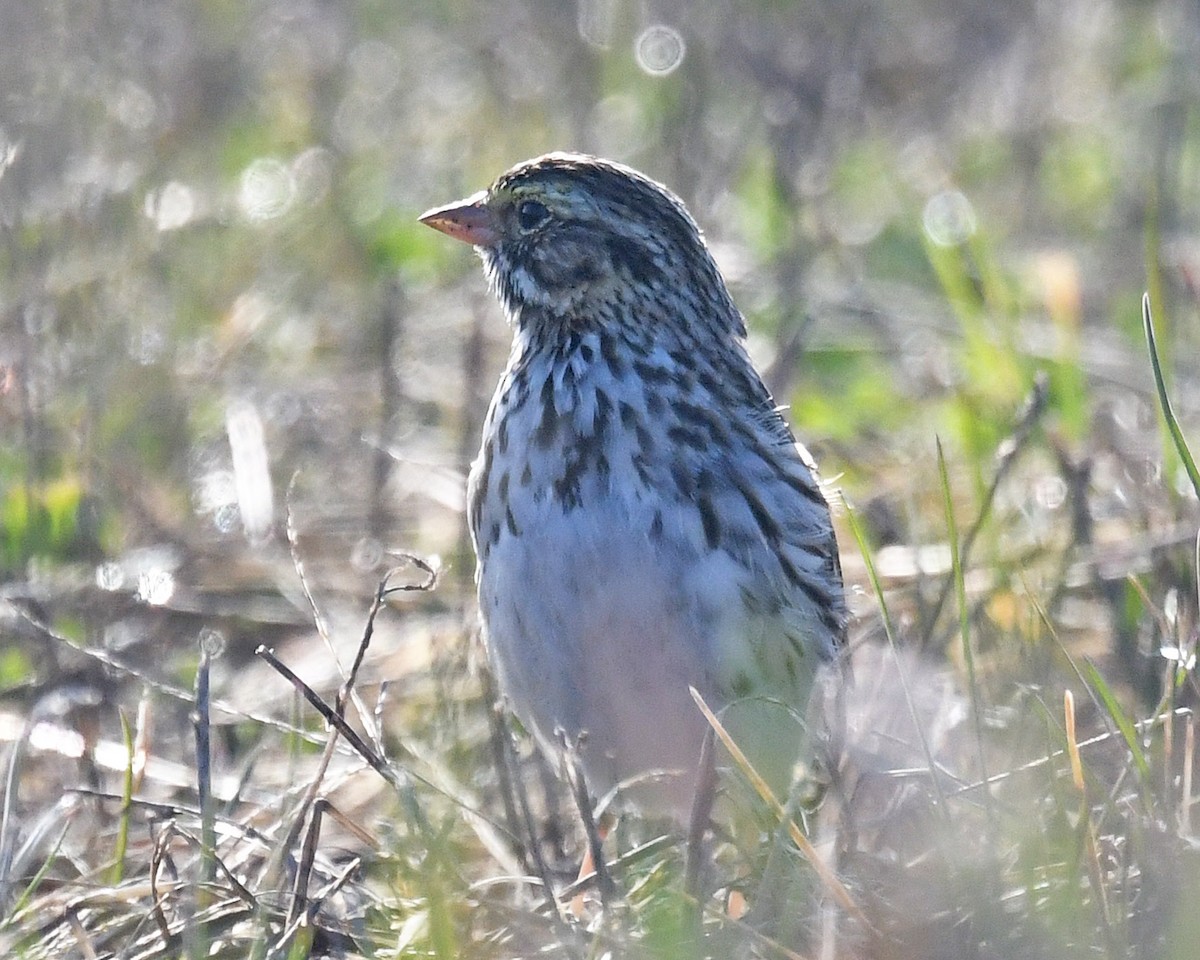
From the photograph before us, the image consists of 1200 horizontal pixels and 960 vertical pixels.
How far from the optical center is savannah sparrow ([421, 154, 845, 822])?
4.19m

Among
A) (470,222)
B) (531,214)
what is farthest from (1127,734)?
(470,222)

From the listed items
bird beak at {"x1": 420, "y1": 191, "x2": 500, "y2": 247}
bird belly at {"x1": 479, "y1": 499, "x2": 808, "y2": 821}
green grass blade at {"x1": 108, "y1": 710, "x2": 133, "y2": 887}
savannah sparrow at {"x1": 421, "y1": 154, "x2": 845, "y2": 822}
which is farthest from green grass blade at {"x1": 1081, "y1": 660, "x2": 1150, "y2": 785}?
bird beak at {"x1": 420, "y1": 191, "x2": 500, "y2": 247}

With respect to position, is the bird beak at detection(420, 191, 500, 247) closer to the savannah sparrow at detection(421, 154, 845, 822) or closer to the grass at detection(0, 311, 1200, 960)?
the savannah sparrow at detection(421, 154, 845, 822)

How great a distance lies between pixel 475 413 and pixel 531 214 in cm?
128

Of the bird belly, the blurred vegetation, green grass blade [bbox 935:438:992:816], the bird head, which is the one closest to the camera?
green grass blade [bbox 935:438:992:816]

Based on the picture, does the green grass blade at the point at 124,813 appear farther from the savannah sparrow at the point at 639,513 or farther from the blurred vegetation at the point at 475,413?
the savannah sparrow at the point at 639,513

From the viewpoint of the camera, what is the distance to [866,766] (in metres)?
4.11

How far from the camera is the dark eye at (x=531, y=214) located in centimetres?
478

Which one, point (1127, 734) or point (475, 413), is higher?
point (475, 413)

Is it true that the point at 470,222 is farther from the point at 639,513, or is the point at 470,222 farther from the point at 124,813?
the point at 124,813

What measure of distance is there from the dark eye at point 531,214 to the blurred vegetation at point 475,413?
3.02ft

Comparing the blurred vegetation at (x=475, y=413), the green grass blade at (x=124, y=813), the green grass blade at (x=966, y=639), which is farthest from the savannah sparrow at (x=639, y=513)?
the green grass blade at (x=124, y=813)

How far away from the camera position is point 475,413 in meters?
6.02

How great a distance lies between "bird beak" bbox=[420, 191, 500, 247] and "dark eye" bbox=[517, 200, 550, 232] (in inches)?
2.8
